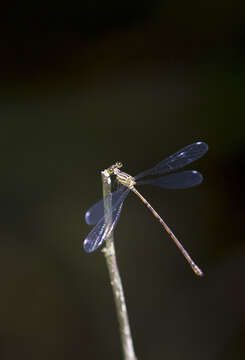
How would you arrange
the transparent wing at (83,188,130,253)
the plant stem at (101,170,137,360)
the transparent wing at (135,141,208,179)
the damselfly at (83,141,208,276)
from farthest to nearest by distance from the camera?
1. the transparent wing at (135,141,208,179)
2. the damselfly at (83,141,208,276)
3. the transparent wing at (83,188,130,253)
4. the plant stem at (101,170,137,360)

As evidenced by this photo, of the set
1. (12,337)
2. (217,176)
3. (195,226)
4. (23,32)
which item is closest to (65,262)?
(12,337)

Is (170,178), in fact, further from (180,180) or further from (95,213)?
(95,213)

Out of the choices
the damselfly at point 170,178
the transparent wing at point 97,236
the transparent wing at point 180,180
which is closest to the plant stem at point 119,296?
the transparent wing at point 97,236

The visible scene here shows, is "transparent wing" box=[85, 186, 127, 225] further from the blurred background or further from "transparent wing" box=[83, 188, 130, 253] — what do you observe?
the blurred background

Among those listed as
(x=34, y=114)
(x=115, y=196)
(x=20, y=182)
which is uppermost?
(x=34, y=114)

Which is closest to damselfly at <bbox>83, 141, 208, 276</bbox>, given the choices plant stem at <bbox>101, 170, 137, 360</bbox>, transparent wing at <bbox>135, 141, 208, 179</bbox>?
transparent wing at <bbox>135, 141, 208, 179</bbox>

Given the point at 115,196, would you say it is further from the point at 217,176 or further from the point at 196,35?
the point at 196,35

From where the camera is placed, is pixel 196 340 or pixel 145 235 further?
pixel 145 235
